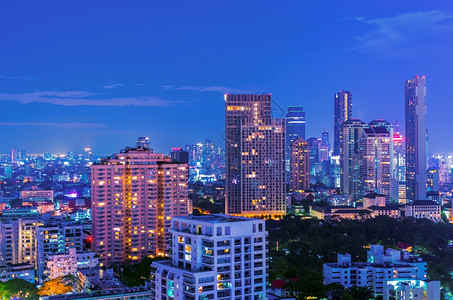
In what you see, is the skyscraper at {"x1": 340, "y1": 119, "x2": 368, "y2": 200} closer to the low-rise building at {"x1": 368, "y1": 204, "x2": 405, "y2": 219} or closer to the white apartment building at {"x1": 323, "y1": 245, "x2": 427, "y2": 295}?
the low-rise building at {"x1": 368, "y1": 204, "x2": 405, "y2": 219}

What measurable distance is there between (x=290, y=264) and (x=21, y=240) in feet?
41.3

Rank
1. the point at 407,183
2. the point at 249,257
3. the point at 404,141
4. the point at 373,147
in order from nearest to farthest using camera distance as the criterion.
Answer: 1. the point at 249,257
2. the point at 373,147
3. the point at 407,183
4. the point at 404,141

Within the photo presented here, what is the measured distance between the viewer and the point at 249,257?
41.8 feet

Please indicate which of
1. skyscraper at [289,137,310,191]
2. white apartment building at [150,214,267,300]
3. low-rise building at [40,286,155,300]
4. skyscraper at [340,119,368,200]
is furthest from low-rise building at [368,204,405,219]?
white apartment building at [150,214,267,300]

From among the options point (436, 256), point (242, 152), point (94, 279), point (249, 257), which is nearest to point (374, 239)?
point (436, 256)

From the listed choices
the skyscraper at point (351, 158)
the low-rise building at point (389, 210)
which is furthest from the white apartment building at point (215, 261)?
the skyscraper at point (351, 158)

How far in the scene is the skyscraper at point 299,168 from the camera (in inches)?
2474

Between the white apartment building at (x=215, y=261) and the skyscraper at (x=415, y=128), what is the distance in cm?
5379

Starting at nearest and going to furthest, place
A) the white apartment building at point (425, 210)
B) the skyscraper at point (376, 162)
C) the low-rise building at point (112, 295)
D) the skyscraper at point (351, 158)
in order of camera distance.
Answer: the low-rise building at point (112, 295) → the white apartment building at point (425, 210) → the skyscraper at point (376, 162) → the skyscraper at point (351, 158)

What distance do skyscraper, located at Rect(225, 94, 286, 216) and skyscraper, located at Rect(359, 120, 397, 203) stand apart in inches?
673

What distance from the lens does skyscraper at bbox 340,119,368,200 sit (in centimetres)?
5881

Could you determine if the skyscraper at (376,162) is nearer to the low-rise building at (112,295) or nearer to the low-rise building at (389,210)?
the low-rise building at (389,210)

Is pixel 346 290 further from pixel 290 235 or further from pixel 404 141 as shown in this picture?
pixel 404 141

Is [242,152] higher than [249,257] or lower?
higher
